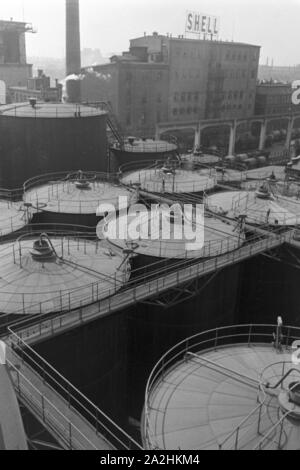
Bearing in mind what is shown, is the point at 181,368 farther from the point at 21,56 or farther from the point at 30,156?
the point at 21,56

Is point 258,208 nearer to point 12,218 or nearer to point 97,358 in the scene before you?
point 12,218

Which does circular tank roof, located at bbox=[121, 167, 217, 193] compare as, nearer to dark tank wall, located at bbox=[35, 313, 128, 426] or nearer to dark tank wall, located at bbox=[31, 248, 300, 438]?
dark tank wall, located at bbox=[31, 248, 300, 438]

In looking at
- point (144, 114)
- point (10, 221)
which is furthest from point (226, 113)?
point (10, 221)

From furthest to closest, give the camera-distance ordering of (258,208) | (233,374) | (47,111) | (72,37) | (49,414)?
(72,37), (47,111), (258,208), (233,374), (49,414)

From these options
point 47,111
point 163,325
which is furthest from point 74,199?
point 47,111

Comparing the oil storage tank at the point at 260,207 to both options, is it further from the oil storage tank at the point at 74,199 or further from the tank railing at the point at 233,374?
the tank railing at the point at 233,374
